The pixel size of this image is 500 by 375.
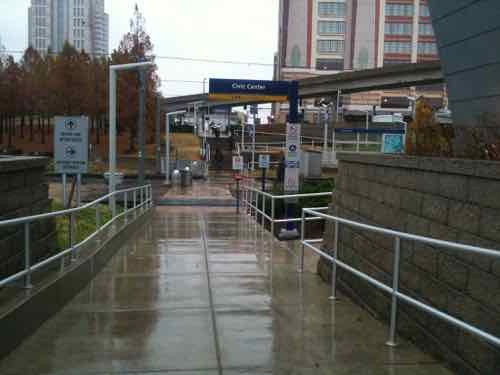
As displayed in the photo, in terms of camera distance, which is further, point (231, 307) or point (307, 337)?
point (231, 307)

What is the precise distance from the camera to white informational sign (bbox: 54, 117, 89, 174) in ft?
37.3

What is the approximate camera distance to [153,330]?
243 inches

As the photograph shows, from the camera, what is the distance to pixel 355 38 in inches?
4850

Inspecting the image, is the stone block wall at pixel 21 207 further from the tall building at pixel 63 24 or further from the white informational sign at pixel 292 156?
the tall building at pixel 63 24

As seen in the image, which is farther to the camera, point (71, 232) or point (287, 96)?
point (287, 96)

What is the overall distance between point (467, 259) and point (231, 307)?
9.99 ft

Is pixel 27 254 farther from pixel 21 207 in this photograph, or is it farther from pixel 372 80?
pixel 372 80

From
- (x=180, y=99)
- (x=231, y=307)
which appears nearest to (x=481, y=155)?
(x=231, y=307)

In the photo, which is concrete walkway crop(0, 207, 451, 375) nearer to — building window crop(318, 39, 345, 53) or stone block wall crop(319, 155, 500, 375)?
stone block wall crop(319, 155, 500, 375)

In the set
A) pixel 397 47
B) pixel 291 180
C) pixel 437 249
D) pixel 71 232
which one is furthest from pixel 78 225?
pixel 397 47

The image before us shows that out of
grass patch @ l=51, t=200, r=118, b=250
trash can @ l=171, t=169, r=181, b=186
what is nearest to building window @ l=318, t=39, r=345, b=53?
trash can @ l=171, t=169, r=181, b=186

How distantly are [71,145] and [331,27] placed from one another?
12051 centimetres

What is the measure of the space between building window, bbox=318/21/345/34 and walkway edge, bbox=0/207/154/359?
12116 centimetres

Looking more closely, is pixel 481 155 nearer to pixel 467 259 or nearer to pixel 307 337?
pixel 467 259
